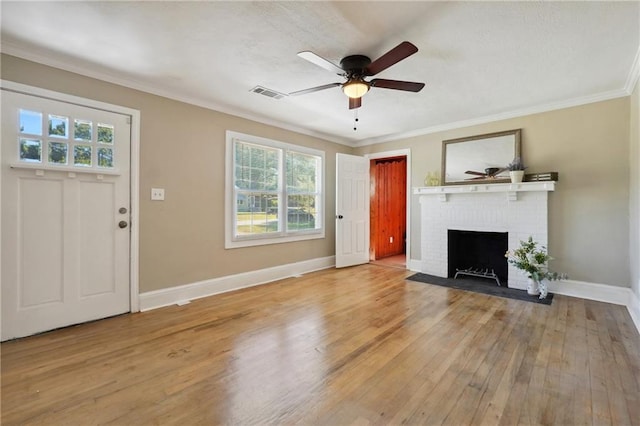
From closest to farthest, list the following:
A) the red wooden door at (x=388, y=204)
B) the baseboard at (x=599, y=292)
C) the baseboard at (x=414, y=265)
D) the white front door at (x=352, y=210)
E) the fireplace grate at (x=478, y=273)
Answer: the baseboard at (x=599, y=292) < the fireplace grate at (x=478, y=273) < the baseboard at (x=414, y=265) < the white front door at (x=352, y=210) < the red wooden door at (x=388, y=204)

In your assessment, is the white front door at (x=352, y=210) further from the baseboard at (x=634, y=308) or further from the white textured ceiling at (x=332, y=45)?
the baseboard at (x=634, y=308)

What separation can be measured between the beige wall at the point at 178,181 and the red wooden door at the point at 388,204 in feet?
9.76

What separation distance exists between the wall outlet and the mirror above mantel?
408 centimetres

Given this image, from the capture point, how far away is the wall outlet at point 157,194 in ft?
10.3

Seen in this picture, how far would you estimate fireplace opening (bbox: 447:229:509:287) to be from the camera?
4191 mm

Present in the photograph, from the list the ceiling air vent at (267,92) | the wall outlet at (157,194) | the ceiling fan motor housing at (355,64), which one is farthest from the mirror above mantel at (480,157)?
the wall outlet at (157,194)

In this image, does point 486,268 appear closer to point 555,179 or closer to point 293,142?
point 555,179

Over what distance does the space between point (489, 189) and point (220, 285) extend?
3.93 meters

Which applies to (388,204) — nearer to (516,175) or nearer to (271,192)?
(516,175)

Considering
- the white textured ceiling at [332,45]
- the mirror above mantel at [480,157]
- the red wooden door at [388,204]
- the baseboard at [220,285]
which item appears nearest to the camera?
the white textured ceiling at [332,45]

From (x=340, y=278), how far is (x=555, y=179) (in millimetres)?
3133

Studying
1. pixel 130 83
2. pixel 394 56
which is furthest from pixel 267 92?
pixel 394 56

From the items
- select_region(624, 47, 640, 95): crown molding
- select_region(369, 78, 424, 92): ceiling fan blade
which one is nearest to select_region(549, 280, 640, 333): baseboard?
select_region(624, 47, 640, 95): crown molding

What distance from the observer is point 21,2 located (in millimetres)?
1831
